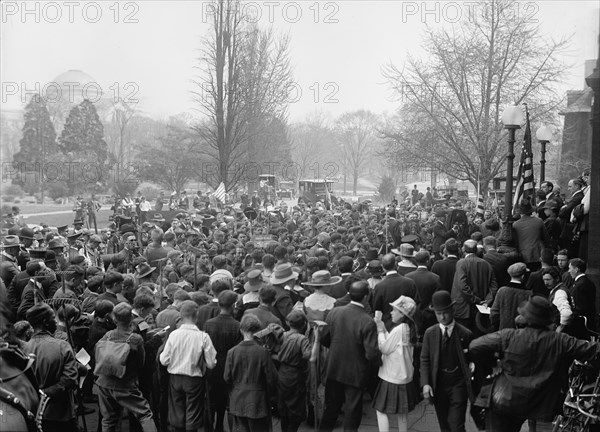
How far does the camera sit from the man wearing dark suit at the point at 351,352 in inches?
264

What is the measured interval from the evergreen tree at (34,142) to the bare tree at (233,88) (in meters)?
15.6

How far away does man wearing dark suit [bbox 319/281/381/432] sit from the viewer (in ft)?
22.0

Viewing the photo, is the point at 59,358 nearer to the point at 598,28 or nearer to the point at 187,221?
the point at 598,28

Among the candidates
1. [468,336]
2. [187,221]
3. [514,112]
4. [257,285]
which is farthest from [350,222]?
[468,336]

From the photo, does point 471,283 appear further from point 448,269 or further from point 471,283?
point 448,269

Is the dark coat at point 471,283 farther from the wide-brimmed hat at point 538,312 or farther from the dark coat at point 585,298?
the wide-brimmed hat at point 538,312

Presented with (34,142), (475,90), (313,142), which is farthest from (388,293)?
(313,142)

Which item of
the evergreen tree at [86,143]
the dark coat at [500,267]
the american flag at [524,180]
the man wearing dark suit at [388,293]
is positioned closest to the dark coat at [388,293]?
the man wearing dark suit at [388,293]

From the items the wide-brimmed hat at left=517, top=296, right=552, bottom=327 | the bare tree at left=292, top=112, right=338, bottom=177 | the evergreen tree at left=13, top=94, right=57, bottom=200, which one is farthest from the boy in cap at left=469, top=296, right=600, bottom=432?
the bare tree at left=292, top=112, right=338, bottom=177

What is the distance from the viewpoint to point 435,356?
6.40 metres

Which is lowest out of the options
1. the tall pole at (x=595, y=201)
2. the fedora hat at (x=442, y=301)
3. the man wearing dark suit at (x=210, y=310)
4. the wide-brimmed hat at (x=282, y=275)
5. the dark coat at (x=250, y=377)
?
the dark coat at (x=250, y=377)

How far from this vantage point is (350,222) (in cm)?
1908

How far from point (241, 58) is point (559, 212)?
87.8ft

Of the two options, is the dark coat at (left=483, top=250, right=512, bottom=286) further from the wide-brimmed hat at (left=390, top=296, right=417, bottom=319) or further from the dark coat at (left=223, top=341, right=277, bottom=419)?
the dark coat at (left=223, top=341, right=277, bottom=419)
